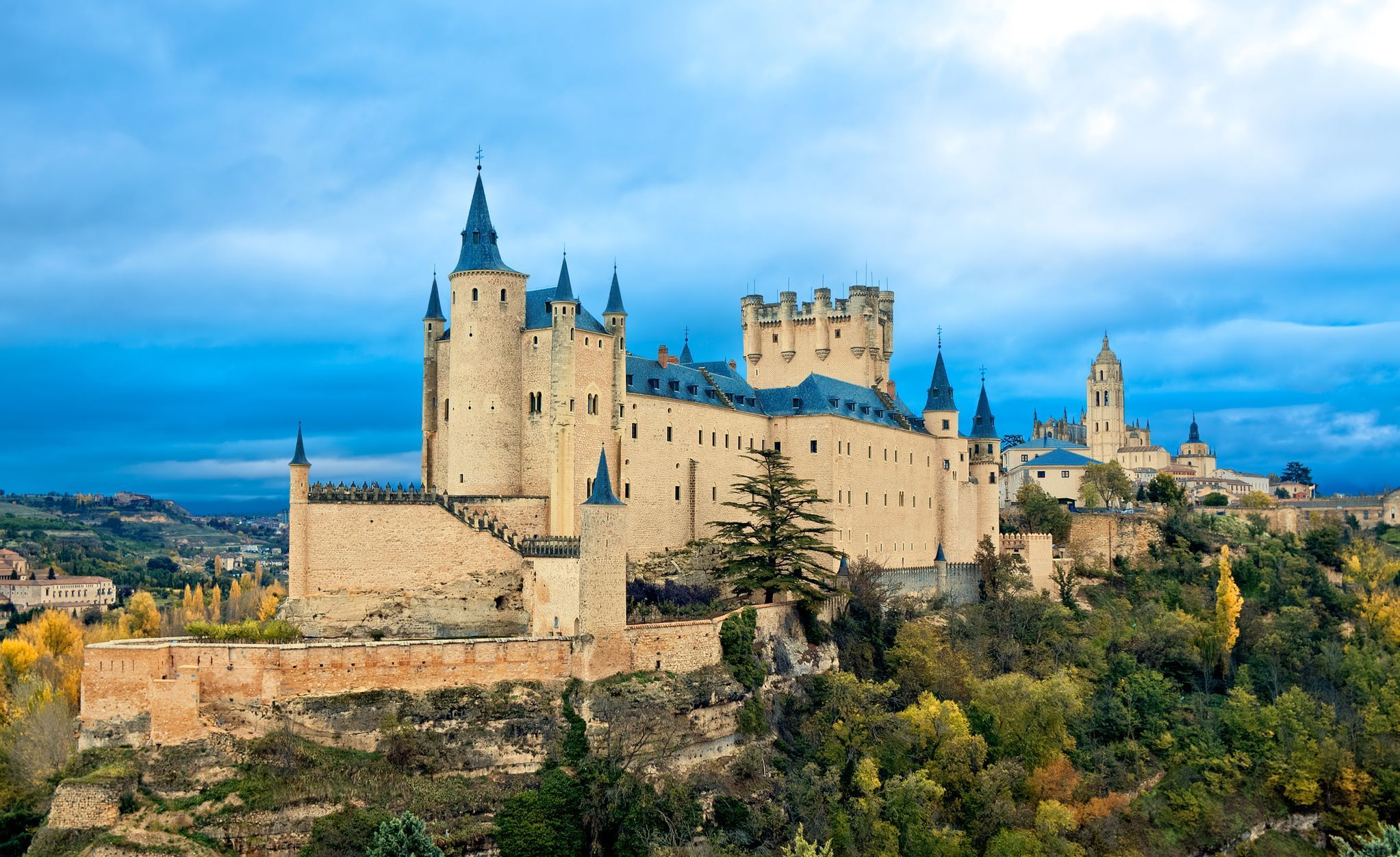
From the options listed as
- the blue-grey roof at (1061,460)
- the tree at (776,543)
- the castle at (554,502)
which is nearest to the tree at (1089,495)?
the blue-grey roof at (1061,460)

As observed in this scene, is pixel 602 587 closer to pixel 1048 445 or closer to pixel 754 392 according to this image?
pixel 754 392

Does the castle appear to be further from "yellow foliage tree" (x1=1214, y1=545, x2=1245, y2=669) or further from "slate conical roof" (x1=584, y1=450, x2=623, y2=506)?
"yellow foliage tree" (x1=1214, y1=545, x2=1245, y2=669)

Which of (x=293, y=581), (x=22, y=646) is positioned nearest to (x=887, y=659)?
(x=293, y=581)

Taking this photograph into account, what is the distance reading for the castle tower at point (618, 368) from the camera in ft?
176

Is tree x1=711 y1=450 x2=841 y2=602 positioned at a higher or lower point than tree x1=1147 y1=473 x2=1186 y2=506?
lower

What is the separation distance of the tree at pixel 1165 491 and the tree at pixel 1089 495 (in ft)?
11.9

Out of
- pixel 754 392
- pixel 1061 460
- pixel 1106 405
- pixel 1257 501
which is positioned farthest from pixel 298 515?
pixel 1106 405

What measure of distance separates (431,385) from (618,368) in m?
7.99

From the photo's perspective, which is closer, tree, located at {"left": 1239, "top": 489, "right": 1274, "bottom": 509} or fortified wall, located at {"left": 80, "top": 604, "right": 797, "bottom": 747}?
fortified wall, located at {"left": 80, "top": 604, "right": 797, "bottom": 747}

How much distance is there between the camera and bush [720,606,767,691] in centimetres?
4722

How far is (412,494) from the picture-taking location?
48.1 meters

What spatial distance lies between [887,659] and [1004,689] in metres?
5.01

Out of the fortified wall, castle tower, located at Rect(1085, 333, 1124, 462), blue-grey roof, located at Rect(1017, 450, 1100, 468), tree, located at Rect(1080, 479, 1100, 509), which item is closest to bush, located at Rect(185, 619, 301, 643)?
the fortified wall

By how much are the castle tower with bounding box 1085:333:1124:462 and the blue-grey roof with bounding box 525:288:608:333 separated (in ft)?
321
